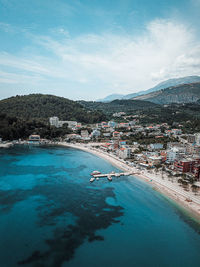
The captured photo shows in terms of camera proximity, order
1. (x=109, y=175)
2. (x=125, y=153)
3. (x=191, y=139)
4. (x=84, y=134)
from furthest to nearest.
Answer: (x=84, y=134), (x=191, y=139), (x=125, y=153), (x=109, y=175)

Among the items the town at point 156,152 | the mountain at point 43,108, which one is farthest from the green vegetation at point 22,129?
the mountain at point 43,108

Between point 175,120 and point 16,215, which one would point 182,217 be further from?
point 175,120

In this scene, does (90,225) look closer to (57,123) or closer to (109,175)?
(109,175)

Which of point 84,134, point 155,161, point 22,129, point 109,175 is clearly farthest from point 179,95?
point 109,175

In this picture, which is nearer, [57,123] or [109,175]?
[109,175]

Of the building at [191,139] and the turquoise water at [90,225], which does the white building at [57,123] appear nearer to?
the building at [191,139]

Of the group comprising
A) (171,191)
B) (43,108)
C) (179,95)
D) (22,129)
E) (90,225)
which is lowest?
(90,225)

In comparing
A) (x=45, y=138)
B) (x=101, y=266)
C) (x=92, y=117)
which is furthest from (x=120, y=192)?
(x=92, y=117)
